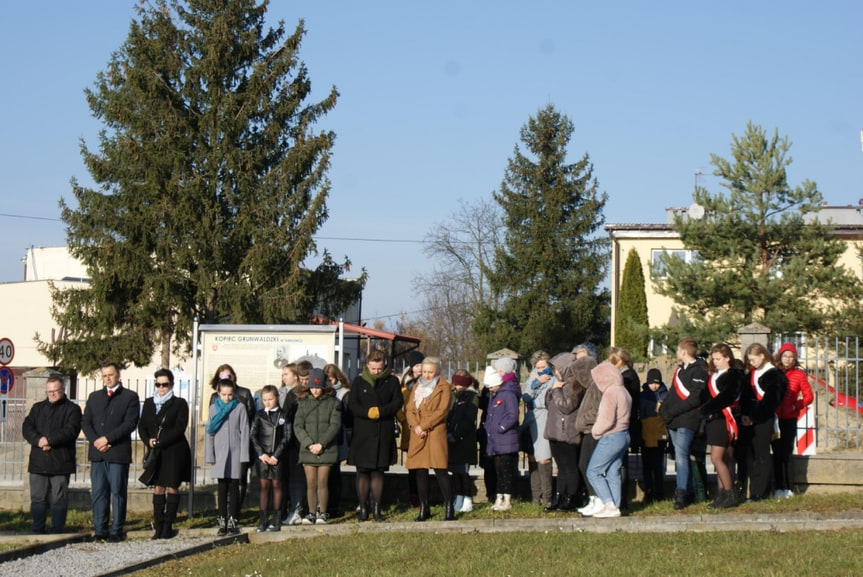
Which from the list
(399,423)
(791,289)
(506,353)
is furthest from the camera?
(791,289)

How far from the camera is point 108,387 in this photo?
12.2m

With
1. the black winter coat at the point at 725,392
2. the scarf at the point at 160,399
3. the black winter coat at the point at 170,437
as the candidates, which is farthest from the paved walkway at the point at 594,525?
the scarf at the point at 160,399

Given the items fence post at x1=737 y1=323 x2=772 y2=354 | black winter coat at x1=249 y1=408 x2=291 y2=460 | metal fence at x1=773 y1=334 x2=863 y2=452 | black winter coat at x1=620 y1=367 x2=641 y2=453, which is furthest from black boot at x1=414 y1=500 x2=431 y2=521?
metal fence at x1=773 y1=334 x2=863 y2=452

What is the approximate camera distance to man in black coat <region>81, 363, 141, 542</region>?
11.9m

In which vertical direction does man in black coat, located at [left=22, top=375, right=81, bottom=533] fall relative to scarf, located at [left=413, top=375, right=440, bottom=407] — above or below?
below

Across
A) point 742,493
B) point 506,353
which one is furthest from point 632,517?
point 506,353

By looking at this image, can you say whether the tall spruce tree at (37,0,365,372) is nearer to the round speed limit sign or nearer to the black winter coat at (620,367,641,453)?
the round speed limit sign

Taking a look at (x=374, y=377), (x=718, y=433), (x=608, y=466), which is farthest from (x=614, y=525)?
(x=374, y=377)

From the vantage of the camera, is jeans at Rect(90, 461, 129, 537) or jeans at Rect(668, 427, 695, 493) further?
jeans at Rect(90, 461, 129, 537)

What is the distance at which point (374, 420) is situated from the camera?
38.5 ft

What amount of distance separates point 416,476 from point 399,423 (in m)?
0.95

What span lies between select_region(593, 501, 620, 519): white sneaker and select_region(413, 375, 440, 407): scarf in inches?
86.9

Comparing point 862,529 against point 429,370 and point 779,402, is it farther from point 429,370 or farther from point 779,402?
point 429,370

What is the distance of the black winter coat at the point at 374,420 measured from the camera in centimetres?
1170
